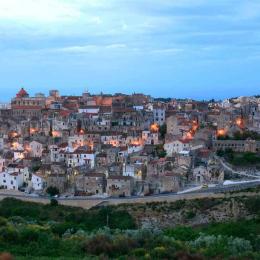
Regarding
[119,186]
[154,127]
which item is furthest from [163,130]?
[119,186]

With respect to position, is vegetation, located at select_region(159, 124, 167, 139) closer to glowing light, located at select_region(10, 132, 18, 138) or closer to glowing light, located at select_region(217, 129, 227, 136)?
glowing light, located at select_region(217, 129, 227, 136)

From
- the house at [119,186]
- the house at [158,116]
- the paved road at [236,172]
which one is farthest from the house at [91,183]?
the house at [158,116]

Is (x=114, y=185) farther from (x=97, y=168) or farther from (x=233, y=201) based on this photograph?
(x=233, y=201)

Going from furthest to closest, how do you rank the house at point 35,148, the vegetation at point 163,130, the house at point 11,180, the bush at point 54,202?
the vegetation at point 163,130
the house at point 35,148
the house at point 11,180
the bush at point 54,202

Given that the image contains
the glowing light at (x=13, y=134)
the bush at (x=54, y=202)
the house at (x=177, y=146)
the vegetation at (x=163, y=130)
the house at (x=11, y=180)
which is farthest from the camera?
the glowing light at (x=13, y=134)

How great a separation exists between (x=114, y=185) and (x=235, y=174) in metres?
7.13

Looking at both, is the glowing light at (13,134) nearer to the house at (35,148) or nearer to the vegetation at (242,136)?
the house at (35,148)

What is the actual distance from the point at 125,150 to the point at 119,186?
5.78 metres

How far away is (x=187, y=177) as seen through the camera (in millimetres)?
32406

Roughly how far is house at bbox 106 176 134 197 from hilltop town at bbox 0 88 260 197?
0.18 feet

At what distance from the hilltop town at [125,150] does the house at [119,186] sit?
5 centimetres

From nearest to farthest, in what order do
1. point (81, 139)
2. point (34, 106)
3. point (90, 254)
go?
point (90, 254), point (81, 139), point (34, 106)

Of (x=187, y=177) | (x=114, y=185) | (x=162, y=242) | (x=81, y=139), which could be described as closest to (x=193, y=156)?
(x=187, y=177)

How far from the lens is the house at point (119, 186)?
A: 31.0m
